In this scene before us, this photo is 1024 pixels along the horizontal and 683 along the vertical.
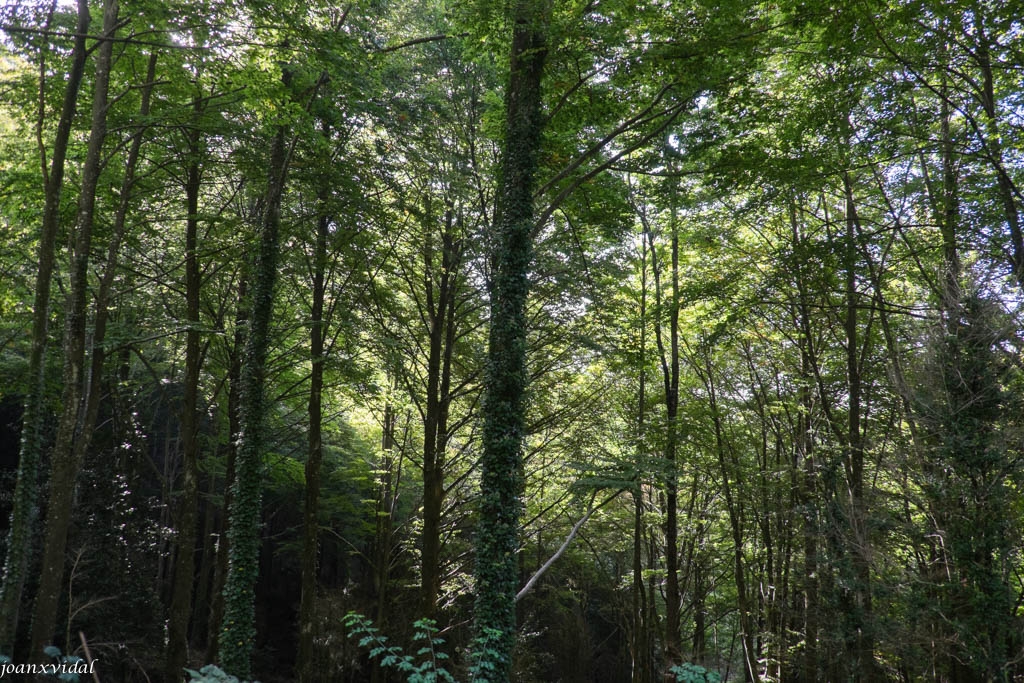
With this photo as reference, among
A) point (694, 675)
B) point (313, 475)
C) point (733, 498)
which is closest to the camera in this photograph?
point (694, 675)

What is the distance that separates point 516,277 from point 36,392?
6732mm

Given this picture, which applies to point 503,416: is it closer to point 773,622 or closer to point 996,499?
point 996,499

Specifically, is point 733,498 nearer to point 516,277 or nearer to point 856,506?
point 856,506

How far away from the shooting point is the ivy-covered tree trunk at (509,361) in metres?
7.09

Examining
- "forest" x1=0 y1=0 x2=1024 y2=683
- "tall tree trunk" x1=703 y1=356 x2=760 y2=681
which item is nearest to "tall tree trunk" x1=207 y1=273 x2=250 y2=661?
"forest" x1=0 y1=0 x2=1024 y2=683

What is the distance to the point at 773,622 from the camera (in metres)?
17.6

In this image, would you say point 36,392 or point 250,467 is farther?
point 250,467

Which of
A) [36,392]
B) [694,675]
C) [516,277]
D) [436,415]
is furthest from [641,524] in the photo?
[36,392]

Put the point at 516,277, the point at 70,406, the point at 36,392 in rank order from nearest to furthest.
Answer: the point at 70,406
the point at 516,277
the point at 36,392

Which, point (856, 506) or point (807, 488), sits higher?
point (807, 488)

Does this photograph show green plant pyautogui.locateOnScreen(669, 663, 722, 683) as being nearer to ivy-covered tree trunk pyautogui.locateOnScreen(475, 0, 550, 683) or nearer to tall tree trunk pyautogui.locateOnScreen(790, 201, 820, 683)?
ivy-covered tree trunk pyautogui.locateOnScreen(475, 0, 550, 683)

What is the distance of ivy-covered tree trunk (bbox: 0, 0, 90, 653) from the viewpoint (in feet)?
24.0

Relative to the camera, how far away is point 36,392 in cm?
811

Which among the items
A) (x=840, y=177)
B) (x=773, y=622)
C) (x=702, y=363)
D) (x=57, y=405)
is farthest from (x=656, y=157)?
(x=773, y=622)
